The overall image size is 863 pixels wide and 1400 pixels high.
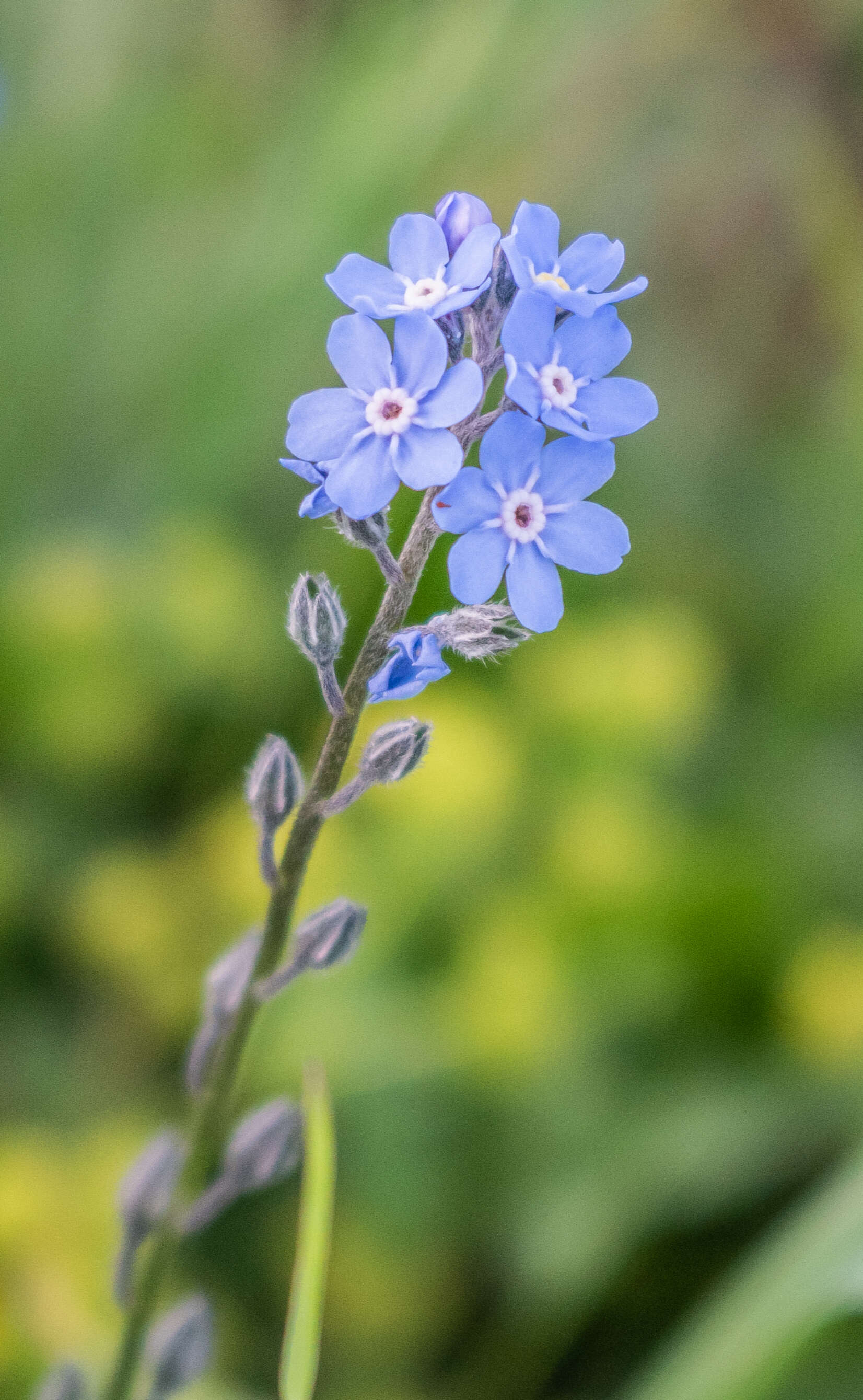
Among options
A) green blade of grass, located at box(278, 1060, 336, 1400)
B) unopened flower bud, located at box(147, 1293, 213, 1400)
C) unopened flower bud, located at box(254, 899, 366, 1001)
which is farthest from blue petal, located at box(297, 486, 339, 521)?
unopened flower bud, located at box(147, 1293, 213, 1400)

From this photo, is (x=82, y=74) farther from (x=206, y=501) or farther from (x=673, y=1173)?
(x=673, y=1173)

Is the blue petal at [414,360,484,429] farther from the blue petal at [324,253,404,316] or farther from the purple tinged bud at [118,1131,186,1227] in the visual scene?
the purple tinged bud at [118,1131,186,1227]

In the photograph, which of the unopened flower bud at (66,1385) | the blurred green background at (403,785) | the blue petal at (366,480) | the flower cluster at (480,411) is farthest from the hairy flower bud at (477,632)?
the unopened flower bud at (66,1385)

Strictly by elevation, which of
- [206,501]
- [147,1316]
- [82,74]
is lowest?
[147,1316]

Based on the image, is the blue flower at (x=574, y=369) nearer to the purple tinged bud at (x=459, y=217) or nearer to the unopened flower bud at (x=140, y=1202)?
the purple tinged bud at (x=459, y=217)

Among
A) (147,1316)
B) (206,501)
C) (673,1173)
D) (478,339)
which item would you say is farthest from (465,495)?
(206,501)

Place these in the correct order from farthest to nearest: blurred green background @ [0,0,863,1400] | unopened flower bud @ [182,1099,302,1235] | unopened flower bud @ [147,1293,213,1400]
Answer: blurred green background @ [0,0,863,1400] → unopened flower bud @ [147,1293,213,1400] → unopened flower bud @ [182,1099,302,1235]

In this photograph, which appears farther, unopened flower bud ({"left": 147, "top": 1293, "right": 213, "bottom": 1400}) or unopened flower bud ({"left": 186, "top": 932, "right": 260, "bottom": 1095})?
unopened flower bud ({"left": 147, "top": 1293, "right": 213, "bottom": 1400})
